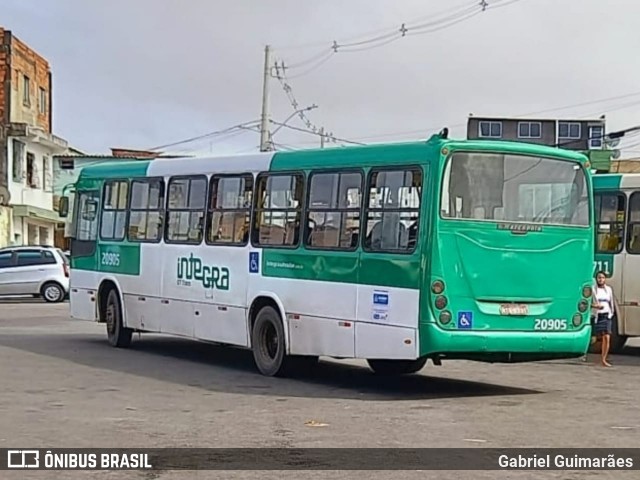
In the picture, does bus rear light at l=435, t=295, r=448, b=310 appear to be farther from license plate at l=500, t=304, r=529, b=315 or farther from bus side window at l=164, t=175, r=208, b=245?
bus side window at l=164, t=175, r=208, b=245

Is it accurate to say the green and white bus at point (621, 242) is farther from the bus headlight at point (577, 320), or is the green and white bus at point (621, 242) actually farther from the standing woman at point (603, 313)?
the bus headlight at point (577, 320)

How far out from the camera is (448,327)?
14.0m

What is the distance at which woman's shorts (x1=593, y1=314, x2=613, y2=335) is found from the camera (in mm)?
19359

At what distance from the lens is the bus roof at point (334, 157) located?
1436 centimetres

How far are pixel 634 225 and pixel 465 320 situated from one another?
25.5 feet

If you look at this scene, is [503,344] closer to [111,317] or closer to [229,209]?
[229,209]

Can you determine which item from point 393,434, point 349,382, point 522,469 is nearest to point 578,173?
point 349,382

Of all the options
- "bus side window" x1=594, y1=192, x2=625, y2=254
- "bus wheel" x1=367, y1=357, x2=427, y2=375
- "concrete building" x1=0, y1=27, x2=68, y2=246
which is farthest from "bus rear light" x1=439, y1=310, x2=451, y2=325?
"concrete building" x1=0, y1=27, x2=68, y2=246

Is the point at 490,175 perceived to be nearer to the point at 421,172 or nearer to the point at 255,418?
the point at 421,172

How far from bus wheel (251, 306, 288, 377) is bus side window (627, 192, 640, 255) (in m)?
7.37

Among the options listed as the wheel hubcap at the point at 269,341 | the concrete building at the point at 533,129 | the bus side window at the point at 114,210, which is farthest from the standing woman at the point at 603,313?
the concrete building at the point at 533,129

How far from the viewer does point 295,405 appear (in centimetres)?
1371

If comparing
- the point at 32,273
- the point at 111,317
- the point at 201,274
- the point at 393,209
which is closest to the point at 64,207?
the point at 111,317

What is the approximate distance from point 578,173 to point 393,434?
5200mm
